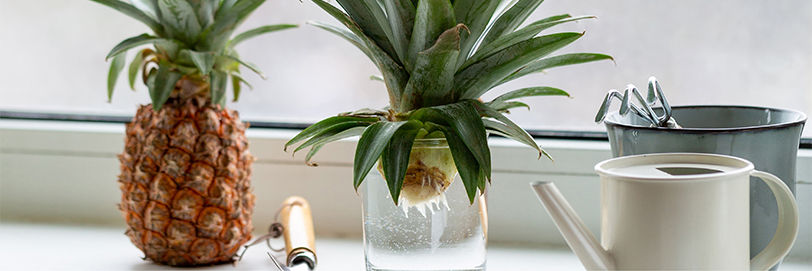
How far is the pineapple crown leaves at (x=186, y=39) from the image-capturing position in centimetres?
96

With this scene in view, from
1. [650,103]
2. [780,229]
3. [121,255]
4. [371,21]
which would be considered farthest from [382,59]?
[121,255]

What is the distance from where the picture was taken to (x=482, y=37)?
81 centimetres

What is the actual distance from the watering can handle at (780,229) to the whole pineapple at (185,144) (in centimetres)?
59

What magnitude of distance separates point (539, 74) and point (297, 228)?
407mm

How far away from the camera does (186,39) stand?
0.99 metres

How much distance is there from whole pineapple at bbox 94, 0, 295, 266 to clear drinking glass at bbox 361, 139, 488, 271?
223 mm

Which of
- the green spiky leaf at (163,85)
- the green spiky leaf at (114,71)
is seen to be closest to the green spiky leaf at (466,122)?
the green spiky leaf at (163,85)

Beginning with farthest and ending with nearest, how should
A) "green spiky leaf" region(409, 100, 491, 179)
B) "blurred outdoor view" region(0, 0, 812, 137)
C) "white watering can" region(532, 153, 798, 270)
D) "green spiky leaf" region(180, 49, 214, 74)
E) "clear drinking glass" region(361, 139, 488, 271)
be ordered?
"blurred outdoor view" region(0, 0, 812, 137) → "green spiky leaf" region(180, 49, 214, 74) → "clear drinking glass" region(361, 139, 488, 271) → "green spiky leaf" region(409, 100, 491, 179) → "white watering can" region(532, 153, 798, 270)

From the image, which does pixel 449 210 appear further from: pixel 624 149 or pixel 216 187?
pixel 216 187

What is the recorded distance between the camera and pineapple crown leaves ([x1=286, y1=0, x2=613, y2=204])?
0.74 meters

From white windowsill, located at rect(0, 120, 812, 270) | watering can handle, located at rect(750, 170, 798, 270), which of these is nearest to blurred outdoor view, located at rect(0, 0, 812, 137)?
white windowsill, located at rect(0, 120, 812, 270)

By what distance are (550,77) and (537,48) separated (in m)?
0.41

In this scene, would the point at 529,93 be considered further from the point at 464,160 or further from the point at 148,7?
the point at 148,7

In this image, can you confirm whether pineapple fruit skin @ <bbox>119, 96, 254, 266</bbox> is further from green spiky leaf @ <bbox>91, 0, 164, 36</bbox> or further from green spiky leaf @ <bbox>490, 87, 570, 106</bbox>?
green spiky leaf @ <bbox>490, 87, 570, 106</bbox>
